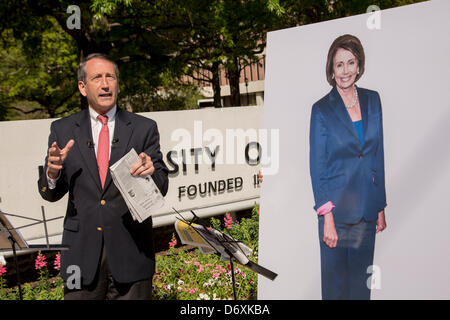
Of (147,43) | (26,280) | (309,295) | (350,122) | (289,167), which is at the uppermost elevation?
(147,43)

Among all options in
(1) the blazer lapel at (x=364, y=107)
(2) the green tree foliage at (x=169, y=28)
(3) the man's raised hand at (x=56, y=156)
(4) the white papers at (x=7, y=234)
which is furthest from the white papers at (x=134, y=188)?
(2) the green tree foliage at (x=169, y=28)

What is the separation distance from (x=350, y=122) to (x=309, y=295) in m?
1.14

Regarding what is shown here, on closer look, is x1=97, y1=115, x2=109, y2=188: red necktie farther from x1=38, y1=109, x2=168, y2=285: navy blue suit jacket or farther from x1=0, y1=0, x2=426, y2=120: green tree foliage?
x1=0, y1=0, x2=426, y2=120: green tree foliage

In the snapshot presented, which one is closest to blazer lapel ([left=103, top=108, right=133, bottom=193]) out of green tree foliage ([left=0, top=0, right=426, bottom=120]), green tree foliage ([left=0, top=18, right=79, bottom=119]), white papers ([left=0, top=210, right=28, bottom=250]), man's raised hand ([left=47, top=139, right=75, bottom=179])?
man's raised hand ([left=47, top=139, right=75, bottom=179])

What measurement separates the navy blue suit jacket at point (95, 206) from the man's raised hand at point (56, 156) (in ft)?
0.55

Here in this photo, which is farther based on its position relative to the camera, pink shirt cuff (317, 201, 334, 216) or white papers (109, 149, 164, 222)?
pink shirt cuff (317, 201, 334, 216)

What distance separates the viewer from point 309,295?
10.8 feet

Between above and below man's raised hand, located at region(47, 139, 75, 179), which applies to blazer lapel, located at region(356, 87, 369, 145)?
above

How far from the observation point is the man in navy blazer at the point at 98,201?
2.95 metres

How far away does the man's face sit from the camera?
294 cm

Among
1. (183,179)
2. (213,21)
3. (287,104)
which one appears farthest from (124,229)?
(213,21)

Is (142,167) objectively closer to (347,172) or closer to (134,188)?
(134,188)
